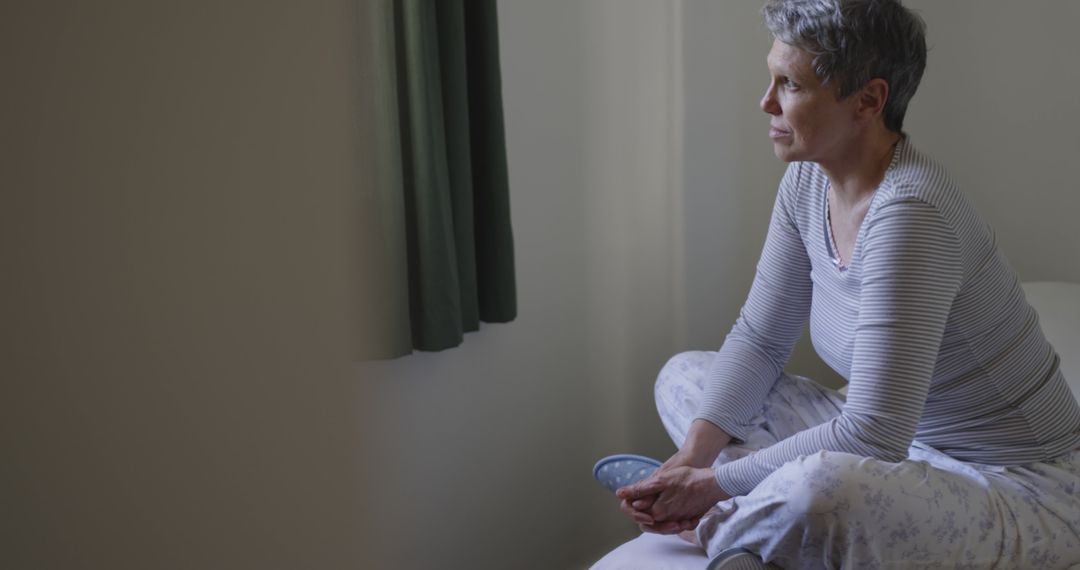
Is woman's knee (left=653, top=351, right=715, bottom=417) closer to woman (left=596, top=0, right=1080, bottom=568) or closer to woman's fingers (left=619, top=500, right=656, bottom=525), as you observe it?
woman (left=596, top=0, right=1080, bottom=568)

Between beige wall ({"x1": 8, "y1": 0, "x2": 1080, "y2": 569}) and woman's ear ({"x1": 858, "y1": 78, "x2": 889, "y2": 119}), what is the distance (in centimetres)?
62

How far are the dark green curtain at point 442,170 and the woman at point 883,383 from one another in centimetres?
39

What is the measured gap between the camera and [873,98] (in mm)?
1262

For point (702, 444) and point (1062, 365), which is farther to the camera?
point (1062, 365)

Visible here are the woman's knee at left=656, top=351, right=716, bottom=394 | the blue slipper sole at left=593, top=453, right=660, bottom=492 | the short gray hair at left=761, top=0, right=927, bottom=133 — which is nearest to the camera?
the short gray hair at left=761, top=0, right=927, bottom=133

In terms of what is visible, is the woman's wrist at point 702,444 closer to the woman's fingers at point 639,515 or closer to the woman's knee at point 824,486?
the woman's fingers at point 639,515

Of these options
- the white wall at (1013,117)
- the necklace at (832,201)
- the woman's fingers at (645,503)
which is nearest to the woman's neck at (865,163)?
the necklace at (832,201)

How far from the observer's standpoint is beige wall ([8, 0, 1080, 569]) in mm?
761

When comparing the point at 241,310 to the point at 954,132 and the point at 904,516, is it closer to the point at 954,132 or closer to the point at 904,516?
the point at 904,516

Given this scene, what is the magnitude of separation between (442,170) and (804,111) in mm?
513

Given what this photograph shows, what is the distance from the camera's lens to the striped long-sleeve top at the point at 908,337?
1.17 m

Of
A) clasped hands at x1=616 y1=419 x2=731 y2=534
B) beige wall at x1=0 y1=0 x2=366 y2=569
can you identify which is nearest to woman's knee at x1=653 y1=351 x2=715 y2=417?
clasped hands at x1=616 y1=419 x2=731 y2=534

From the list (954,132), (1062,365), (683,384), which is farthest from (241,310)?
(954,132)

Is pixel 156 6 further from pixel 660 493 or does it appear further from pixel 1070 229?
pixel 1070 229
